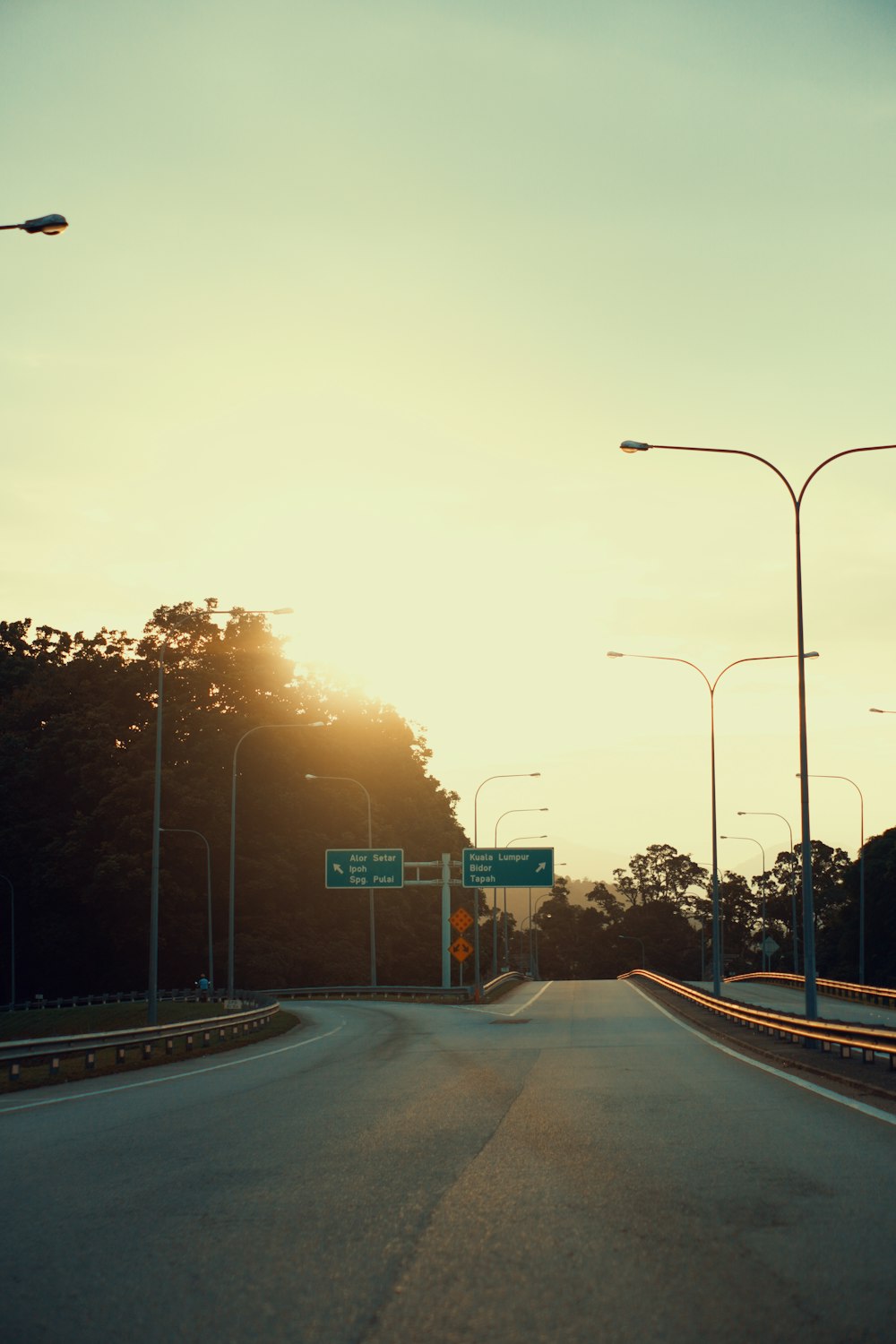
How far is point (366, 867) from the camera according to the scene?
205 ft

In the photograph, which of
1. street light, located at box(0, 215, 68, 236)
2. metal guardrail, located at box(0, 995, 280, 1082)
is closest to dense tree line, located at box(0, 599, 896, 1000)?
metal guardrail, located at box(0, 995, 280, 1082)

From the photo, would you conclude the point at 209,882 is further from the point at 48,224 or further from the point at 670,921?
the point at 670,921

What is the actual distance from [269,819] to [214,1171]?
66.3m

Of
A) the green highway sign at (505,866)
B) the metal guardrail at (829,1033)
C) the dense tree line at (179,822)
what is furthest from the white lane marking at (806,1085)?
the dense tree line at (179,822)

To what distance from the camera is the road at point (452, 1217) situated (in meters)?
5.79

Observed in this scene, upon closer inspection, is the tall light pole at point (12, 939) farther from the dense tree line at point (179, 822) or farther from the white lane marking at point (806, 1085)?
the white lane marking at point (806, 1085)

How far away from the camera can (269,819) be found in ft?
248

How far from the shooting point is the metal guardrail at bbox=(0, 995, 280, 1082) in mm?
21375

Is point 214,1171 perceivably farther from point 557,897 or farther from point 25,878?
point 557,897

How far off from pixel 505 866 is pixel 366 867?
617 cm

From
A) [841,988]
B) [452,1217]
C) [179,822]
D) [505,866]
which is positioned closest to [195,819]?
[179,822]

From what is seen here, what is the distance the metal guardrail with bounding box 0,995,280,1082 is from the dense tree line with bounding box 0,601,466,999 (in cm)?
3294

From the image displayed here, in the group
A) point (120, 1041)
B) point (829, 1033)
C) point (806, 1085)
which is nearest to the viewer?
point (806, 1085)

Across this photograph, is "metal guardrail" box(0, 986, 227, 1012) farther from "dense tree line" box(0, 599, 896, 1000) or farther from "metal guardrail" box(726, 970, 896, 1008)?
"metal guardrail" box(726, 970, 896, 1008)
